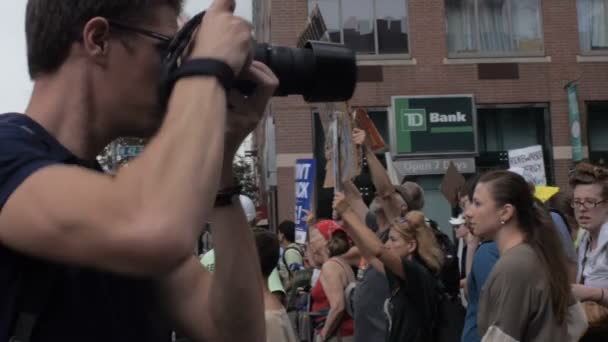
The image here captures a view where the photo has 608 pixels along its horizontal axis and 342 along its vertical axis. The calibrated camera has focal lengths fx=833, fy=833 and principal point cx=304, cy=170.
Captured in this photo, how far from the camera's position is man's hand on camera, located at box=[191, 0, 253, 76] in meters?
1.39

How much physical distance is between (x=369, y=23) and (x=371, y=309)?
45.0ft

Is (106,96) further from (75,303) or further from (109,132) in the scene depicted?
(75,303)

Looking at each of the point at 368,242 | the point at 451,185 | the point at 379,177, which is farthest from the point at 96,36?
the point at 451,185

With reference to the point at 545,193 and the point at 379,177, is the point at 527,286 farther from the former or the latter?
the point at 545,193

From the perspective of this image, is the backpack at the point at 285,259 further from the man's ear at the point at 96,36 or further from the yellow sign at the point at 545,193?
the man's ear at the point at 96,36

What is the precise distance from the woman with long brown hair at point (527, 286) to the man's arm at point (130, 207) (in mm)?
2595

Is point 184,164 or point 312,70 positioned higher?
point 312,70

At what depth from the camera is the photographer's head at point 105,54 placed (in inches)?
57.5

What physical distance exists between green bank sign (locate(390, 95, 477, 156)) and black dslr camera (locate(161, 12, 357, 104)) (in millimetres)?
15991

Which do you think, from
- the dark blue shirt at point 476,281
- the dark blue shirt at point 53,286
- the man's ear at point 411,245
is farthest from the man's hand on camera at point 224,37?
the man's ear at point 411,245

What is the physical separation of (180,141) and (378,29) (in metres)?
17.5

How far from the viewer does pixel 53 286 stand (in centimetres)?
140

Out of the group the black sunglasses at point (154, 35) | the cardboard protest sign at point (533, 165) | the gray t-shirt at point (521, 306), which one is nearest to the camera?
the black sunglasses at point (154, 35)

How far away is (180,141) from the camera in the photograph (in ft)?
4.25
